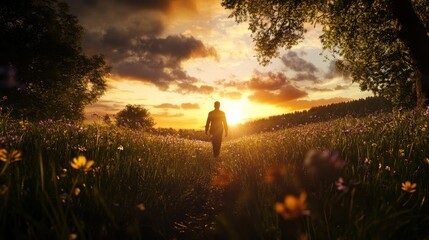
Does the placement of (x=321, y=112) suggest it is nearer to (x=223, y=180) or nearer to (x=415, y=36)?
(x=415, y=36)

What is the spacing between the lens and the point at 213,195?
6.67m

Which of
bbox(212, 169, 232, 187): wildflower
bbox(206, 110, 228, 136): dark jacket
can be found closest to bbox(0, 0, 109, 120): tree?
bbox(206, 110, 228, 136): dark jacket

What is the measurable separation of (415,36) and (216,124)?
863cm

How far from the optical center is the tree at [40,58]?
25.8m

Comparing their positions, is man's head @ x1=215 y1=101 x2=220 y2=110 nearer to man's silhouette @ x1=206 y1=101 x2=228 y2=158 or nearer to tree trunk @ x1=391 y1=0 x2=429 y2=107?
man's silhouette @ x1=206 y1=101 x2=228 y2=158

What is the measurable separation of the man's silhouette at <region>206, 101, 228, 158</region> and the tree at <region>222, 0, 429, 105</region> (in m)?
6.02

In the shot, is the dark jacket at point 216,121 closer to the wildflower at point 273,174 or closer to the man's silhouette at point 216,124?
the man's silhouette at point 216,124

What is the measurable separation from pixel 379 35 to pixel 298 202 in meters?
17.7

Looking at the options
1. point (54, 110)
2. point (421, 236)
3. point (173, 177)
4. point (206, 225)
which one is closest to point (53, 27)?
point (54, 110)

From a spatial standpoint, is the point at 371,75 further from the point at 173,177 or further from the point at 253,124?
the point at 253,124

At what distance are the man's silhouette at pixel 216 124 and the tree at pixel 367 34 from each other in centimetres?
602

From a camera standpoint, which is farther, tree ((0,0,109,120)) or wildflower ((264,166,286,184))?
tree ((0,0,109,120))

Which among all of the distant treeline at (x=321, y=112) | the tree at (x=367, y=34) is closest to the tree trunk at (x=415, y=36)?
the tree at (x=367, y=34)

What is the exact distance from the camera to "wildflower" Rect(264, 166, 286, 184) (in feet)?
18.0
